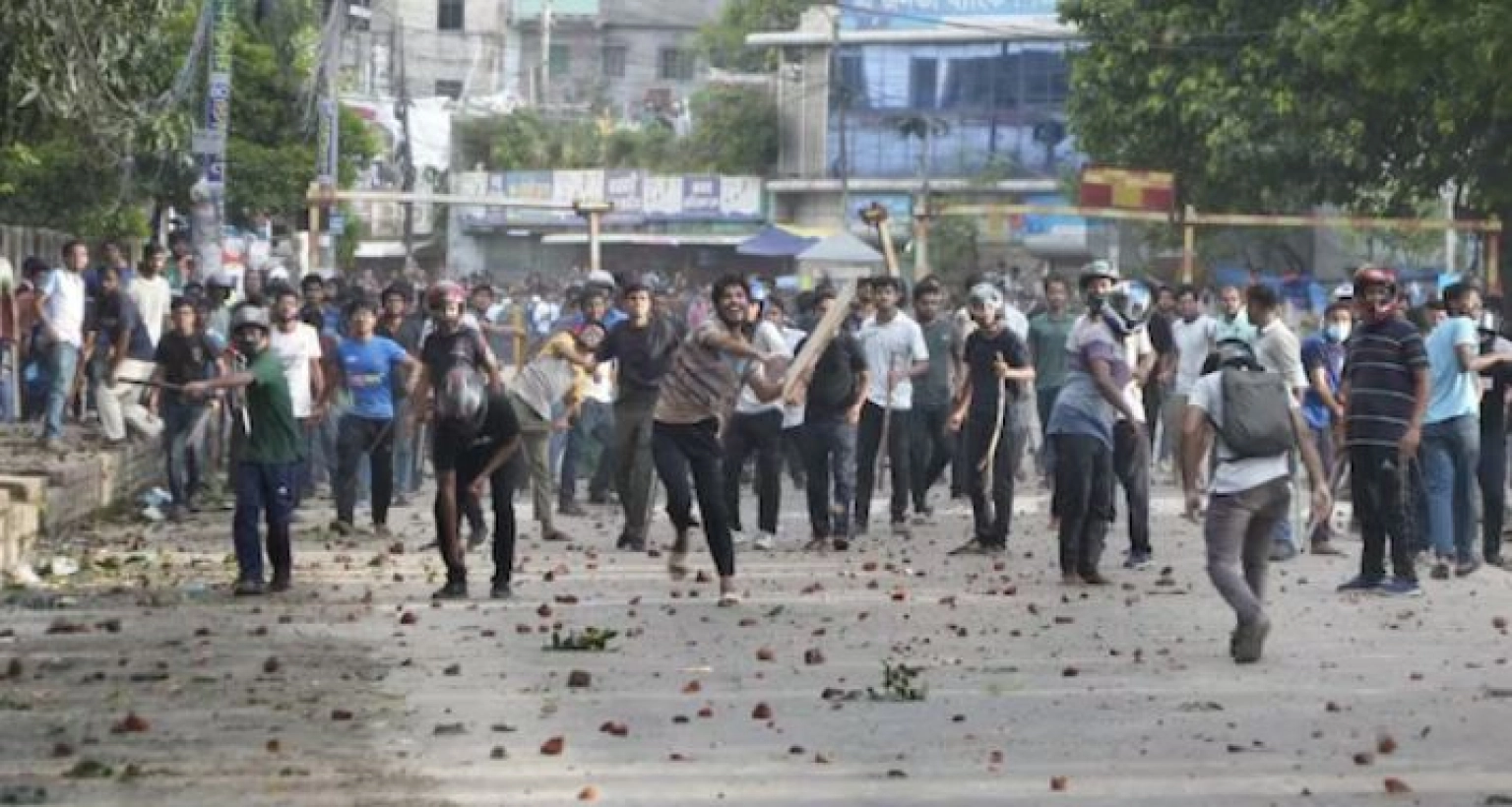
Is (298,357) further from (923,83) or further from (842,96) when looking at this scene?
(842,96)

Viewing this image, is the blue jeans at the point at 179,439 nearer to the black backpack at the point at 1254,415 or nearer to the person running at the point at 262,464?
the person running at the point at 262,464

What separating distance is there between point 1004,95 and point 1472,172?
3979cm

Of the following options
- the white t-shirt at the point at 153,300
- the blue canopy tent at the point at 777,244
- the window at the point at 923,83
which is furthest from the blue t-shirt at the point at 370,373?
the window at the point at 923,83

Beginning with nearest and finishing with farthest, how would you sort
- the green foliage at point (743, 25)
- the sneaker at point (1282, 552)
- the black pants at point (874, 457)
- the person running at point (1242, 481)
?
the person running at point (1242, 481) → the sneaker at point (1282, 552) → the black pants at point (874, 457) → the green foliage at point (743, 25)

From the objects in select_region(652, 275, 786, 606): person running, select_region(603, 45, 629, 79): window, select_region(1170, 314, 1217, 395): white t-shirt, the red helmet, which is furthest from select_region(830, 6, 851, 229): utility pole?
the red helmet

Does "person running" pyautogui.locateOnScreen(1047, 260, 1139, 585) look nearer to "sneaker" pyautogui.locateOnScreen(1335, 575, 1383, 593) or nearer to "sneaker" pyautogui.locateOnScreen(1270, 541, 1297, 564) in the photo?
"sneaker" pyautogui.locateOnScreen(1335, 575, 1383, 593)

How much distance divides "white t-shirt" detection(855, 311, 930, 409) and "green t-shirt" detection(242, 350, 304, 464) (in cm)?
556

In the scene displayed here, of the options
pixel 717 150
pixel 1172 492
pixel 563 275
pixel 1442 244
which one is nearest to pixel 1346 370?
pixel 1172 492

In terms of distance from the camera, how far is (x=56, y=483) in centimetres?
1959

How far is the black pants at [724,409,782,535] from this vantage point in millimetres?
19781

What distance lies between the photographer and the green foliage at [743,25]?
10019cm

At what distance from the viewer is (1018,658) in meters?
13.5

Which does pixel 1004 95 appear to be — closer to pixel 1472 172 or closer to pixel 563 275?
pixel 563 275

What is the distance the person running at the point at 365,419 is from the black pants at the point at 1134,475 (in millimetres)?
5276
